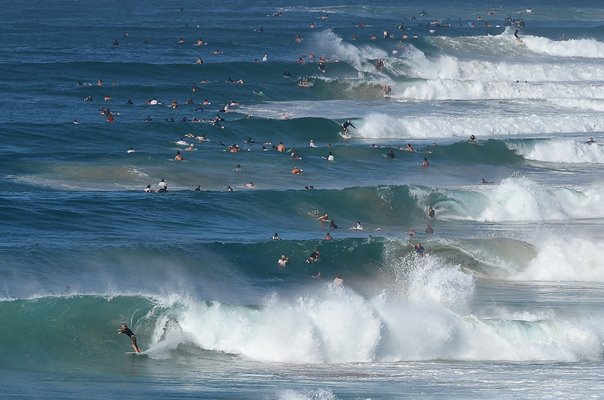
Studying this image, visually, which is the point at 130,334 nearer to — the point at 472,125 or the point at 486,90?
the point at 472,125

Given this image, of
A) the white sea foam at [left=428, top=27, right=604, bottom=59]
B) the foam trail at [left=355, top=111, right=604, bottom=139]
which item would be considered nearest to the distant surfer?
the foam trail at [left=355, top=111, right=604, bottom=139]

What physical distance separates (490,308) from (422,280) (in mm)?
3543

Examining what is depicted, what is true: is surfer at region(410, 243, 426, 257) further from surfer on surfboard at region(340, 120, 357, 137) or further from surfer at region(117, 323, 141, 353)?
surfer on surfboard at region(340, 120, 357, 137)

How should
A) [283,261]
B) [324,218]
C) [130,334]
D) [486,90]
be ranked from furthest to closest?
[486,90]
[324,218]
[283,261]
[130,334]

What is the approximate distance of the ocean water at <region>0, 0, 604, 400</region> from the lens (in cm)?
2700

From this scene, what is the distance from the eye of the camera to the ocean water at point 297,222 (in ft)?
88.6

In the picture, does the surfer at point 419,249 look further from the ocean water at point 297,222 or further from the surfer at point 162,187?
the surfer at point 162,187

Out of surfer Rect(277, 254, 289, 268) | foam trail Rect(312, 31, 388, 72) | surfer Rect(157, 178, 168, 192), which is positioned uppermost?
foam trail Rect(312, 31, 388, 72)

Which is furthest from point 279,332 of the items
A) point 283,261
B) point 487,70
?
point 487,70

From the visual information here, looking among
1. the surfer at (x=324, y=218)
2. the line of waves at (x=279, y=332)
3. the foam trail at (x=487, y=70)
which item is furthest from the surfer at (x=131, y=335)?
the foam trail at (x=487, y=70)

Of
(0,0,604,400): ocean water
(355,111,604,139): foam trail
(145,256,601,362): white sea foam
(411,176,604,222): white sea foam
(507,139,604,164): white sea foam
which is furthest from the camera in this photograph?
(355,111,604,139): foam trail

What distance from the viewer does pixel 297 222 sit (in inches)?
1695

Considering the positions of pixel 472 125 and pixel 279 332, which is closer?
pixel 279 332

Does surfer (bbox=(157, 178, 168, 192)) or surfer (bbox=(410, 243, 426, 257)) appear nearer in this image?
surfer (bbox=(410, 243, 426, 257))
